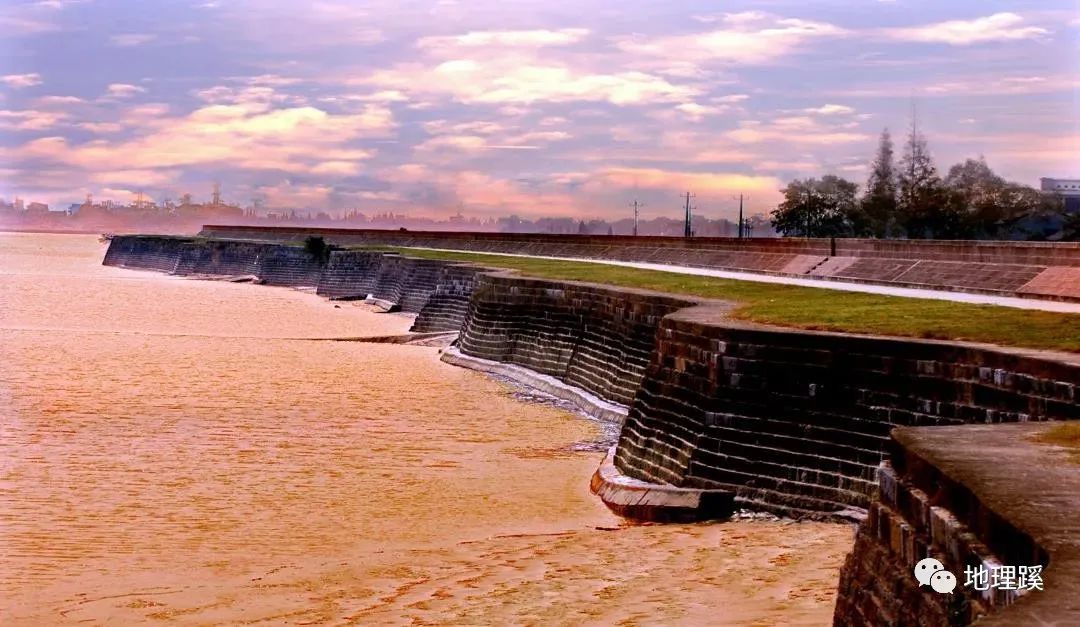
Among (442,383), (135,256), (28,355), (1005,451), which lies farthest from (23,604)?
(135,256)

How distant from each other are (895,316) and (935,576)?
45.5 ft

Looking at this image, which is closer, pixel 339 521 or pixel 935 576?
pixel 935 576

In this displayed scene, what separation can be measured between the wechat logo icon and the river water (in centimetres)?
266

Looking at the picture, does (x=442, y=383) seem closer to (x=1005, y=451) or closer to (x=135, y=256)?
(x=1005, y=451)

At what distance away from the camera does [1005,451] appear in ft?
30.7

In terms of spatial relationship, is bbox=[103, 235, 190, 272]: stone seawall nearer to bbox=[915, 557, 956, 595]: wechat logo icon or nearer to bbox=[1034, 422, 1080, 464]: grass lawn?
bbox=[1034, 422, 1080, 464]: grass lawn

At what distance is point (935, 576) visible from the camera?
7.67 meters

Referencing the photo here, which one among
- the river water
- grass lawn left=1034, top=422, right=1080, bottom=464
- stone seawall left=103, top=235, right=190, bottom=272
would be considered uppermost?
grass lawn left=1034, top=422, right=1080, bottom=464

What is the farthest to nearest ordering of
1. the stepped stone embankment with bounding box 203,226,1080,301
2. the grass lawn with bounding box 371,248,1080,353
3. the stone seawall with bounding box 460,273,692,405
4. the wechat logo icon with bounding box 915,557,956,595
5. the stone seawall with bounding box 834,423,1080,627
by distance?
the stepped stone embankment with bounding box 203,226,1080,301
the stone seawall with bounding box 460,273,692,405
the grass lawn with bounding box 371,248,1080,353
the wechat logo icon with bounding box 915,557,956,595
the stone seawall with bounding box 834,423,1080,627

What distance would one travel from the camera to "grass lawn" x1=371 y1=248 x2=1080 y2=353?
16969 mm

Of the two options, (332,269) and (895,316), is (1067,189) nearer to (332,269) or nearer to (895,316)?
(332,269)

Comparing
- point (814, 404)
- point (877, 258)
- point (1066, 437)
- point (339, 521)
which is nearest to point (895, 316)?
point (814, 404)

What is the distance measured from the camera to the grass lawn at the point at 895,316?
55.7 ft

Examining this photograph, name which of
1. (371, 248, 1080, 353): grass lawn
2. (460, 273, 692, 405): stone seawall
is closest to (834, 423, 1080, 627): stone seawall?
(371, 248, 1080, 353): grass lawn
